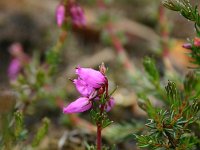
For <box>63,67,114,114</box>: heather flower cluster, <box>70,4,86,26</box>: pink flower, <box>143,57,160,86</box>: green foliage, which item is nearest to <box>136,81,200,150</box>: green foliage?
<box>63,67,114,114</box>: heather flower cluster

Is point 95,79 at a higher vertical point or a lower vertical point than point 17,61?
higher

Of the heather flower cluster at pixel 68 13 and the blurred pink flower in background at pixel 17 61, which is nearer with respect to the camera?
the heather flower cluster at pixel 68 13

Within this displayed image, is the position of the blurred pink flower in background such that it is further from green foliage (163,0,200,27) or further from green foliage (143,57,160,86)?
green foliage (163,0,200,27)

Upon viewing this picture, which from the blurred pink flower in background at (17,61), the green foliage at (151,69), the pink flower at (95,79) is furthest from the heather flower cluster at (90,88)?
the blurred pink flower in background at (17,61)

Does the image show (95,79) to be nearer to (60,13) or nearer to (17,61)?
(60,13)

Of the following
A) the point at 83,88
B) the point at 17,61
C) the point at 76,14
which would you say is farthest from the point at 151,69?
the point at 17,61

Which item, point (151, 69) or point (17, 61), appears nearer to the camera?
point (151, 69)

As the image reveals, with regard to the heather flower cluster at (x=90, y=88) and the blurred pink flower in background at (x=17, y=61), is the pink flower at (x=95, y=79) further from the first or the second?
the blurred pink flower in background at (x=17, y=61)
